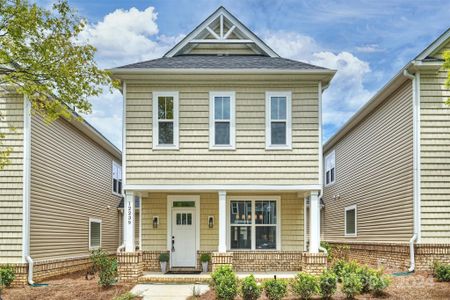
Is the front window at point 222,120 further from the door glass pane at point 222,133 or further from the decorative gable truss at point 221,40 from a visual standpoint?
the decorative gable truss at point 221,40

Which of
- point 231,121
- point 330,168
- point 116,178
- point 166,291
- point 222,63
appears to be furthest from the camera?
point 330,168

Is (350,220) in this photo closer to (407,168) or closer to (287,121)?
(407,168)

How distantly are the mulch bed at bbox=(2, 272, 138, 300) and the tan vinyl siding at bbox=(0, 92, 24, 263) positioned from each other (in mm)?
1166

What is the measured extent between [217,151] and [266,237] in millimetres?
3580

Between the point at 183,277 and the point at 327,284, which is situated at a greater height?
the point at 327,284

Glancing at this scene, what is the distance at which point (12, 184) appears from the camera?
13.9m

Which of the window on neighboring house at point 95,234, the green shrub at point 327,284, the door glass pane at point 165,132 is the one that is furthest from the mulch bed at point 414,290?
the window on neighboring house at point 95,234

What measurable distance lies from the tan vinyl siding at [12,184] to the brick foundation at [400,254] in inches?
435

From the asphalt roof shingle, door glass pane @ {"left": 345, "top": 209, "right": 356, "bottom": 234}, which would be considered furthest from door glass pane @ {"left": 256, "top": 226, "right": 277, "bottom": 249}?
door glass pane @ {"left": 345, "top": 209, "right": 356, "bottom": 234}

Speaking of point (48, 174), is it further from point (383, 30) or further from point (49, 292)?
point (383, 30)

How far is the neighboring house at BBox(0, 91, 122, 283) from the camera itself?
13805 mm

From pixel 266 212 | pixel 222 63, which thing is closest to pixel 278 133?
pixel 222 63

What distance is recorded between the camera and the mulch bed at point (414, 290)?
1128cm

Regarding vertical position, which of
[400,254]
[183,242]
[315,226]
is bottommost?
[400,254]
